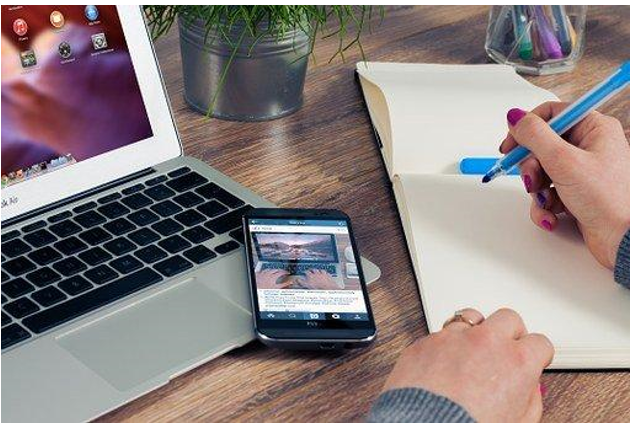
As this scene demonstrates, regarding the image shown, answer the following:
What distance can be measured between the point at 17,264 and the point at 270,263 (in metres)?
0.19

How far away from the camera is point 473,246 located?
904mm

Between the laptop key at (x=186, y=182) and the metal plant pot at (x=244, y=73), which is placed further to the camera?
the metal plant pot at (x=244, y=73)

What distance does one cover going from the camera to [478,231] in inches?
36.5

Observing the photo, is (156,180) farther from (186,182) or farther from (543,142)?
(543,142)

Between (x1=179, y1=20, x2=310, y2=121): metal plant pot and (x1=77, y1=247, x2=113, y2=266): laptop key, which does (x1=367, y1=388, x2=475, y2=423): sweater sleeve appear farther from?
(x1=179, y1=20, x2=310, y2=121): metal plant pot

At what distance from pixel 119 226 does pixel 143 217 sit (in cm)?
2

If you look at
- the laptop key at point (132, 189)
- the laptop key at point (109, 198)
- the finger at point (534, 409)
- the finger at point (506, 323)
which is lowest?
the finger at point (534, 409)

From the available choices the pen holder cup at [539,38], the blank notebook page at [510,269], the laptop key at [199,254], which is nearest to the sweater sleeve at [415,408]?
the blank notebook page at [510,269]

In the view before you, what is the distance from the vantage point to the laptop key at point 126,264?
0.83 meters

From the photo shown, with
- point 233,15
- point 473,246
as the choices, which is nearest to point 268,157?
point 233,15

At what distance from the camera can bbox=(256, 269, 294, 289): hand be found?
81cm

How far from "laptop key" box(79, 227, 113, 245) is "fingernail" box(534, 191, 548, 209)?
0.37m

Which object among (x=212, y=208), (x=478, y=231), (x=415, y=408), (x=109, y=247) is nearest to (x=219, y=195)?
(x=212, y=208)

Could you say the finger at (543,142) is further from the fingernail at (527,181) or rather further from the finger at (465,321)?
the finger at (465,321)
